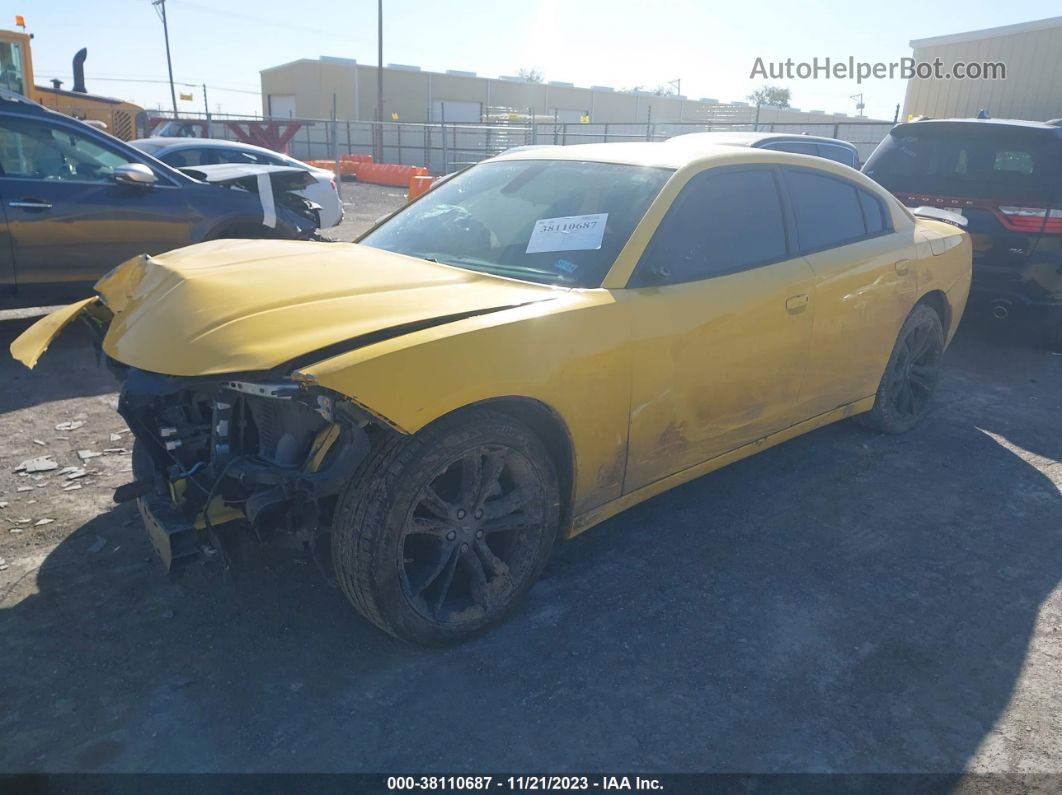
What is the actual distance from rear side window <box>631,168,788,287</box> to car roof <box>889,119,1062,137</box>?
4015mm

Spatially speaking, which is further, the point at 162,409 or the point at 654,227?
the point at 654,227

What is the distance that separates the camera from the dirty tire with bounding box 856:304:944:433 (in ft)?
15.6

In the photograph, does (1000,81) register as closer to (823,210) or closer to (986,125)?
(986,125)

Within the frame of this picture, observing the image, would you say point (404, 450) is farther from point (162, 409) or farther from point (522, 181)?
point (522, 181)

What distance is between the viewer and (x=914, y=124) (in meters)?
7.24

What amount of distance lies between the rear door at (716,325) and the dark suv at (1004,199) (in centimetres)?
358

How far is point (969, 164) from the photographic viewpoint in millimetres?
6863

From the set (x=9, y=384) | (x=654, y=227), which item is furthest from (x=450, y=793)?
(x=9, y=384)

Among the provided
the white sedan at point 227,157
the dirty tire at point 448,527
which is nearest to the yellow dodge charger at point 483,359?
the dirty tire at point 448,527

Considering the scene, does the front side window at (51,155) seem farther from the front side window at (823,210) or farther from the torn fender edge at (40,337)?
the front side window at (823,210)


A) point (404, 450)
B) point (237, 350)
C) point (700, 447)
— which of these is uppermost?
point (237, 350)

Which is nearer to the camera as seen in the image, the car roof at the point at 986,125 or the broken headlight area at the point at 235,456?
the broken headlight area at the point at 235,456

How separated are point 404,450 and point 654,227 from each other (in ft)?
4.78

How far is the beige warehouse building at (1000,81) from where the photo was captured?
59.1 ft
